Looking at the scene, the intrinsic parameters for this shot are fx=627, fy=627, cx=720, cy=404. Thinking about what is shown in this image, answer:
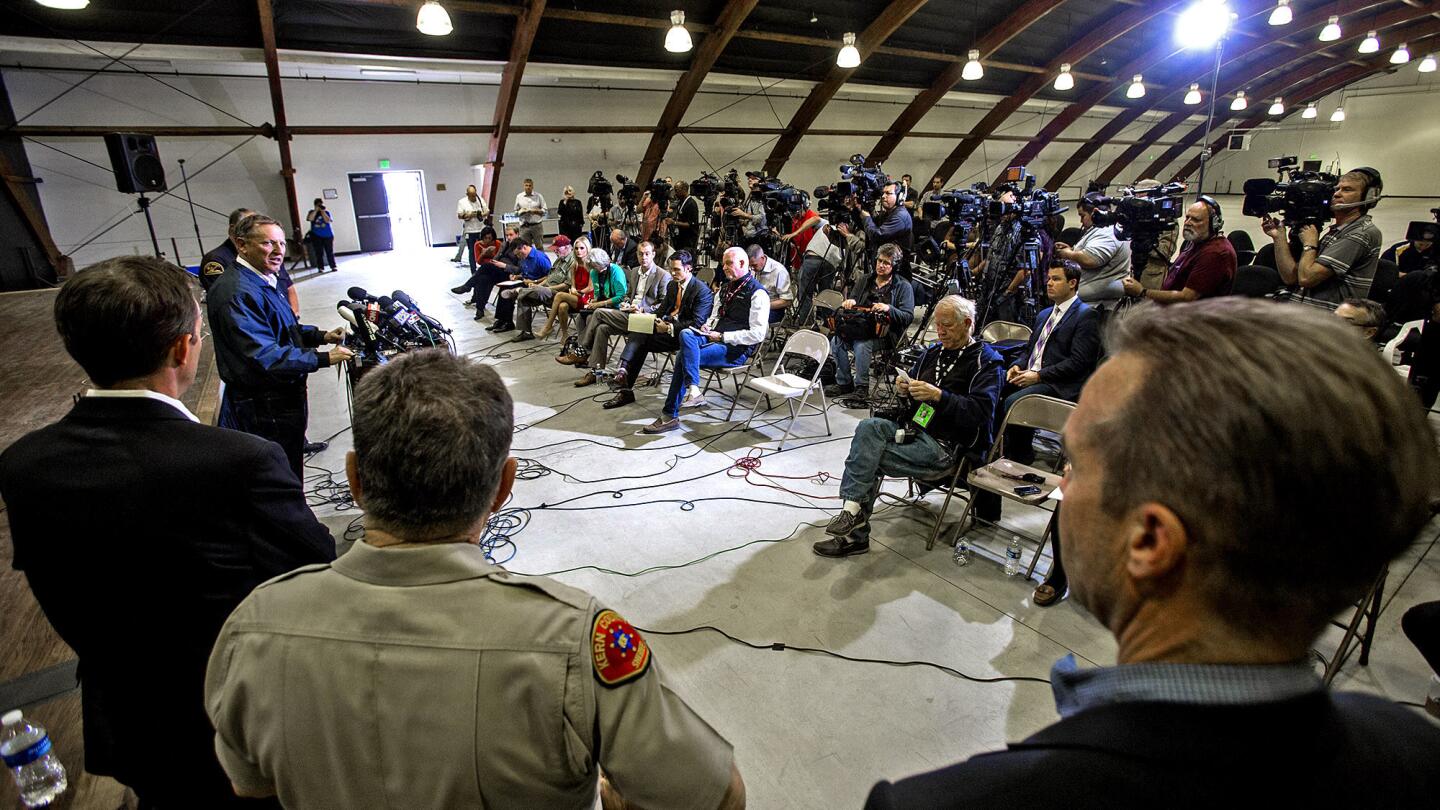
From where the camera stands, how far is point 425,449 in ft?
2.83

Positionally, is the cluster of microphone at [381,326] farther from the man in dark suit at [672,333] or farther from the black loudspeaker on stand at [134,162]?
the black loudspeaker on stand at [134,162]

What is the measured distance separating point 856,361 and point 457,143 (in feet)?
40.0

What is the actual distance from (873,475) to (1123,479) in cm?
265

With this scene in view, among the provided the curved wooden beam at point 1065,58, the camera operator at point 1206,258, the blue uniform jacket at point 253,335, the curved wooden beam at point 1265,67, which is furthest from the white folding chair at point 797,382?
the curved wooden beam at point 1265,67

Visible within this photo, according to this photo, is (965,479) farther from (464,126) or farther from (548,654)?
(464,126)

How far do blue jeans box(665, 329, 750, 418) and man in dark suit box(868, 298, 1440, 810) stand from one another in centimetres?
441

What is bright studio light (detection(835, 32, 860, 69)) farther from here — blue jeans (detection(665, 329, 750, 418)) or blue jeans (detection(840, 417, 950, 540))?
blue jeans (detection(840, 417, 950, 540))

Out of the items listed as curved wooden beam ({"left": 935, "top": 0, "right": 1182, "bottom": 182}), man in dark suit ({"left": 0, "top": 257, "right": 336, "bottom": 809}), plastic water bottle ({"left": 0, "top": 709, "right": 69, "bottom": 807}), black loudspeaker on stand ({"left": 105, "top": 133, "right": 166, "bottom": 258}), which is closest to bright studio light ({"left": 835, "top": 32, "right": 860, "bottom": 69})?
curved wooden beam ({"left": 935, "top": 0, "right": 1182, "bottom": 182})

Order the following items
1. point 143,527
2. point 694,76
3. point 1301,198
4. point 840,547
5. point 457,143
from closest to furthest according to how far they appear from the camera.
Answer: point 143,527 < point 840,547 < point 1301,198 < point 694,76 < point 457,143

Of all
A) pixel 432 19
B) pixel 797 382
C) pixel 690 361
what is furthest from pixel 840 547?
pixel 432 19

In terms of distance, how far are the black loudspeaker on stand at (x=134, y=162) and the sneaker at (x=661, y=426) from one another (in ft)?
18.2

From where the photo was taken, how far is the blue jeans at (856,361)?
17.9 ft

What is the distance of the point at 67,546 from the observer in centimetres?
114

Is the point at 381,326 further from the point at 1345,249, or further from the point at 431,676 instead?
the point at 1345,249
